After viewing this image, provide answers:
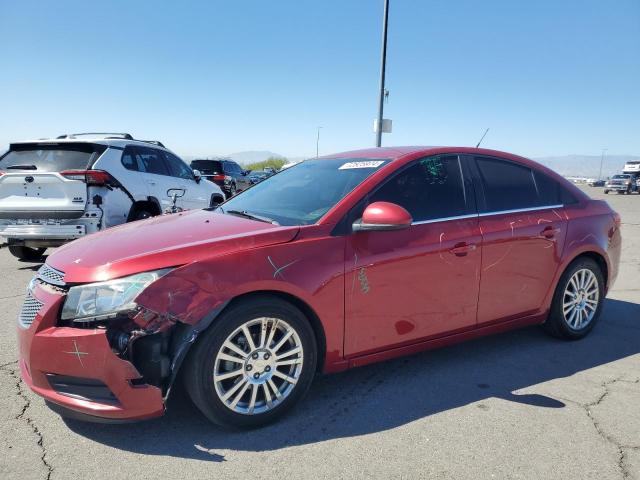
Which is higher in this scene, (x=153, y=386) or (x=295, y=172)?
(x=295, y=172)

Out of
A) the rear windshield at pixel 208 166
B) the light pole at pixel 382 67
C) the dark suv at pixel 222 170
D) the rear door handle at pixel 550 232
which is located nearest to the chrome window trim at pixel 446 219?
the rear door handle at pixel 550 232

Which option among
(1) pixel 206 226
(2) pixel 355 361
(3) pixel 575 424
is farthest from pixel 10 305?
(3) pixel 575 424

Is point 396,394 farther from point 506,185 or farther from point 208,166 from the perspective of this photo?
point 208,166

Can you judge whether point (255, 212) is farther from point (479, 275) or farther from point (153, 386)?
point (479, 275)

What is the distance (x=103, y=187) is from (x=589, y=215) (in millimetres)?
5484

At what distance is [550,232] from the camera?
151 inches

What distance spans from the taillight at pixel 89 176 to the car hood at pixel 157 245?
3278mm

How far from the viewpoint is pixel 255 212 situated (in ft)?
11.3

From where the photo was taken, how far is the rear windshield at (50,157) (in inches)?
244

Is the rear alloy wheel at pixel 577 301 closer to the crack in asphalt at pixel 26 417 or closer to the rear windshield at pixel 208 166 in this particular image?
the crack in asphalt at pixel 26 417

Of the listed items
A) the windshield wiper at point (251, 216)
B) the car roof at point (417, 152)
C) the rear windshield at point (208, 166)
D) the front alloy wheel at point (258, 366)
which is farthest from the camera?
the rear windshield at point (208, 166)

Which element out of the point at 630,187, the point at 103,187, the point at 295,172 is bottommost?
the point at 630,187

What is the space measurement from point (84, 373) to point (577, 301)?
3.77 m

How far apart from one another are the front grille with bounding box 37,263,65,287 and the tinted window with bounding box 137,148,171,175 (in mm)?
4911
